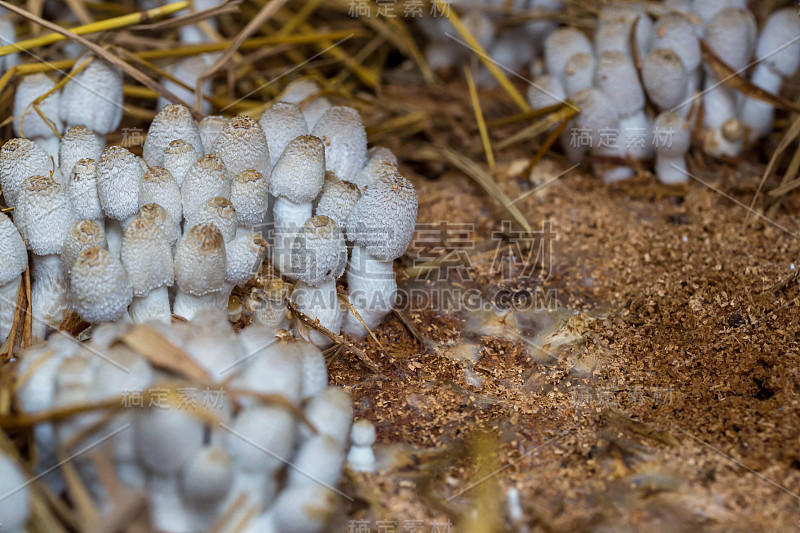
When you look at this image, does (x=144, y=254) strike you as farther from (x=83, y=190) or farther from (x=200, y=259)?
(x=83, y=190)

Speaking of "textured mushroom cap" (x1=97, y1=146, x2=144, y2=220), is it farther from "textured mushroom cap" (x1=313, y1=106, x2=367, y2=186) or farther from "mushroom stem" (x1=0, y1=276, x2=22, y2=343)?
"textured mushroom cap" (x1=313, y1=106, x2=367, y2=186)

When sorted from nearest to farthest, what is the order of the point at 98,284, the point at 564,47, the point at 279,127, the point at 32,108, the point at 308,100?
the point at 98,284, the point at 279,127, the point at 32,108, the point at 308,100, the point at 564,47

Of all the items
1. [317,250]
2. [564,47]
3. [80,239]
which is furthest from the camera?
[564,47]

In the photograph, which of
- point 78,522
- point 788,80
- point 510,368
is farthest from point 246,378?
point 788,80

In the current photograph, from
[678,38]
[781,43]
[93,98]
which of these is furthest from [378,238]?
[781,43]

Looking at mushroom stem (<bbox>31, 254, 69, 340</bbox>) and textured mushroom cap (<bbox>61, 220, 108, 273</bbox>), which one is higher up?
textured mushroom cap (<bbox>61, 220, 108, 273</bbox>)

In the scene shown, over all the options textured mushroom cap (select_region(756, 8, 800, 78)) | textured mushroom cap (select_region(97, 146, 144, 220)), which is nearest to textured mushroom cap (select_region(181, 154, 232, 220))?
textured mushroom cap (select_region(97, 146, 144, 220))

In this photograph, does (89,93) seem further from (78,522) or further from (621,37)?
(621,37)
